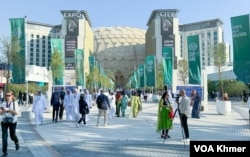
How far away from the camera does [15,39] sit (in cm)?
2350

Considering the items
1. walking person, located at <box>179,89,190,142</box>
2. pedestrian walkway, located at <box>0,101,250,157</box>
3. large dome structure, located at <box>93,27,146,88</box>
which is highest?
large dome structure, located at <box>93,27,146,88</box>

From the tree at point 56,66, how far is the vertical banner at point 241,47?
18.3 meters

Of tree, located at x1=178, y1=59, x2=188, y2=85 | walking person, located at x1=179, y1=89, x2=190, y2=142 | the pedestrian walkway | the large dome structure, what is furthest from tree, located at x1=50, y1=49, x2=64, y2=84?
the large dome structure

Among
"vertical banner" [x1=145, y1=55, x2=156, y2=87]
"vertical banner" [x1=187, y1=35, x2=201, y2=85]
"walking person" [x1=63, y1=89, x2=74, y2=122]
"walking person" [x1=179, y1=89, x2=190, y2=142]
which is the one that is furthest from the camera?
"vertical banner" [x1=145, y1=55, x2=156, y2=87]

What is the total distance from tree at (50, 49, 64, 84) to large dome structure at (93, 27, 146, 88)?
3817 inches

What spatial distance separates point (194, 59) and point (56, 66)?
51.3 feet

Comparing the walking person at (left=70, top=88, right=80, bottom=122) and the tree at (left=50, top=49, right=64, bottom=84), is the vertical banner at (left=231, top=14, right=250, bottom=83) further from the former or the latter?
the tree at (left=50, top=49, right=64, bottom=84)

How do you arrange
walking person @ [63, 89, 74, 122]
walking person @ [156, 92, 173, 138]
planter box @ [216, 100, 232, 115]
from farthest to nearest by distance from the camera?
planter box @ [216, 100, 232, 115], walking person @ [63, 89, 74, 122], walking person @ [156, 92, 173, 138]

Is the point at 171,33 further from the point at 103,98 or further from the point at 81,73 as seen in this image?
the point at 103,98

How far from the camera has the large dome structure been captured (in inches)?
5349

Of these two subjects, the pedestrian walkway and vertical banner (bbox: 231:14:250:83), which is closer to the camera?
the pedestrian walkway

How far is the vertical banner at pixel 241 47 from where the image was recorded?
15631 mm

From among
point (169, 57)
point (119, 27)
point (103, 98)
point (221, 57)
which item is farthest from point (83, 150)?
point (119, 27)

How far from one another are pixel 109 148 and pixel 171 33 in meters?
95.3
